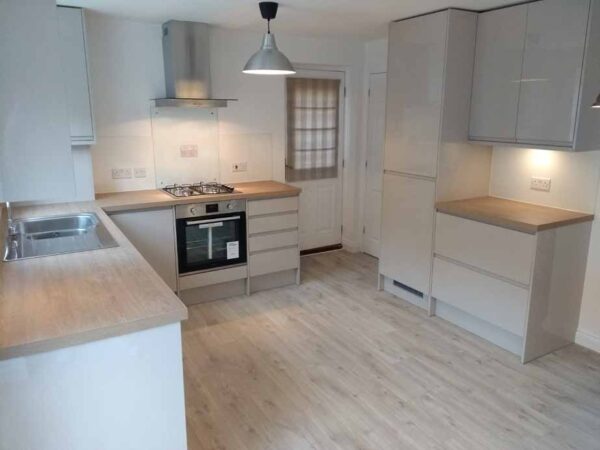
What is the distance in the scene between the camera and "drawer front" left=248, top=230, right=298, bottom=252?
4102mm

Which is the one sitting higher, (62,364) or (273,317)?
(62,364)

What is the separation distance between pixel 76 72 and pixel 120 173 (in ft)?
3.08

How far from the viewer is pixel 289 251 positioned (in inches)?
169

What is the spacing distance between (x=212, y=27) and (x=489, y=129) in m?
2.50

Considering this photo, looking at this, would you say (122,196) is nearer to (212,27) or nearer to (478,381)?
(212,27)

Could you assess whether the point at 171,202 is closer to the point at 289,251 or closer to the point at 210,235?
the point at 210,235

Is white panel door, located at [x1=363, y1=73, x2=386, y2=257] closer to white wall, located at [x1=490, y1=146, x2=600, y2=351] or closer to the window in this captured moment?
the window

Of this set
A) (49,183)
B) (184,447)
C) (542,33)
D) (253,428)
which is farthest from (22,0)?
(542,33)

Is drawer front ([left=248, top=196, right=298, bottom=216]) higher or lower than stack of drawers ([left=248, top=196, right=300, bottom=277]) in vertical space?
higher

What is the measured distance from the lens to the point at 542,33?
2.99 m

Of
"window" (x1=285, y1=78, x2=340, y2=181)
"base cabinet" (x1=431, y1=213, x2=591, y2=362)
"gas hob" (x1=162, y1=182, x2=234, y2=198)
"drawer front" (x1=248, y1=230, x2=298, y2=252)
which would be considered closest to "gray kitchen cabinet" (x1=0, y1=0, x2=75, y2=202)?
"gas hob" (x1=162, y1=182, x2=234, y2=198)

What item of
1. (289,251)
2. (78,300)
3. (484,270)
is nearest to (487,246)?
(484,270)

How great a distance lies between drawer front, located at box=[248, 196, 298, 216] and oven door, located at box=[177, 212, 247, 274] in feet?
0.35

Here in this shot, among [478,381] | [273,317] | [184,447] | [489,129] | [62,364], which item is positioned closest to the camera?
[62,364]
